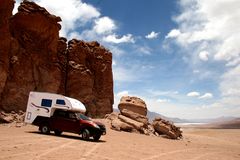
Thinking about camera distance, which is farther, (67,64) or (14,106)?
(67,64)

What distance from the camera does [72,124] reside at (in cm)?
2298

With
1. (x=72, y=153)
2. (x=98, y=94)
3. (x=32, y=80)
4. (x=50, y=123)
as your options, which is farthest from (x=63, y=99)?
(x=98, y=94)

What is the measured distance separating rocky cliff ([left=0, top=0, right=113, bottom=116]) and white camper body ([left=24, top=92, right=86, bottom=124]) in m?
11.1

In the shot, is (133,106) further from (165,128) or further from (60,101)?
(60,101)

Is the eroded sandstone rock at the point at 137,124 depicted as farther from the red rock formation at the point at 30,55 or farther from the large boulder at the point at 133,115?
the red rock formation at the point at 30,55

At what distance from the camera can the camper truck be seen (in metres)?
22.4

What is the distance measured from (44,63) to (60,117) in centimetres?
Answer: 2150

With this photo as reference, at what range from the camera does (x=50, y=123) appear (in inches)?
960

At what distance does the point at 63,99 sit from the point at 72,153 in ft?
33.6

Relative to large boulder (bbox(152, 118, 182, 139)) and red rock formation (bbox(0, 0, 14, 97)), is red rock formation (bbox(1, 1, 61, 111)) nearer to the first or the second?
red rock formation (bbox(0, 0, 14, 97))

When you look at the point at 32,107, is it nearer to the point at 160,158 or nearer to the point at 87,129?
the point at 87,129

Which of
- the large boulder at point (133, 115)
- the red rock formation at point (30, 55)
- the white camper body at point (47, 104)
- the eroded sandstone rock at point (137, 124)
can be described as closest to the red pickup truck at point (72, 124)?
the white camper body at point (47, 104)

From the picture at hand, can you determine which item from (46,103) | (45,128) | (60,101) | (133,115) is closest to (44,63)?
(133,115)

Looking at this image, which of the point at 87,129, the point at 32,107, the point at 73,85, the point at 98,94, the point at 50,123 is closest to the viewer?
the point at 87,129
